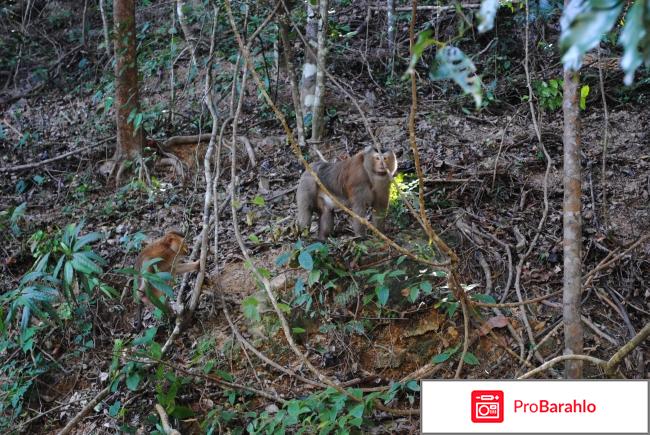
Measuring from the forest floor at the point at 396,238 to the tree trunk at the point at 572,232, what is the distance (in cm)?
66

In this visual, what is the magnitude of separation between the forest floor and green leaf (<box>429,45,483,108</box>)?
141 inches

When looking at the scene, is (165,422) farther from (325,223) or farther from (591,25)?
(591,25)

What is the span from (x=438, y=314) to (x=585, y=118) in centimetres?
428

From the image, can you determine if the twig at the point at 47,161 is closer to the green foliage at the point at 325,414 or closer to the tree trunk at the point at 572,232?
the green foliage at the point at 325,414

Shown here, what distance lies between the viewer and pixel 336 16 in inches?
492

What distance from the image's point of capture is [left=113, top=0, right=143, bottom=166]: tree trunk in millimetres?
9562

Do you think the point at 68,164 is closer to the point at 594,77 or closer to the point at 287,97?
the point at 287,97

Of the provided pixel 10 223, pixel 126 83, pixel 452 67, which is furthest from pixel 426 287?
pixel 126 83

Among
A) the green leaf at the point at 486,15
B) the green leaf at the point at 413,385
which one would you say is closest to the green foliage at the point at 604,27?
the green leaf at the point at 486,15

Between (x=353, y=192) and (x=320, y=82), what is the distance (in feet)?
7.03

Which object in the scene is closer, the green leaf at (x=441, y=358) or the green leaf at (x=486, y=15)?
the green leaf at (x=486, y=15)

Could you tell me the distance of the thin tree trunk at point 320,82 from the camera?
8023 millimetres

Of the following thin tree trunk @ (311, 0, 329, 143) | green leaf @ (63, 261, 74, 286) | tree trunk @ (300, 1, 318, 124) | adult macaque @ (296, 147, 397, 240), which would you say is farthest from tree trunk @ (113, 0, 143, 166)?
green leaf @ (63, 261, 74, 286)

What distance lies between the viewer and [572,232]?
4535mm
